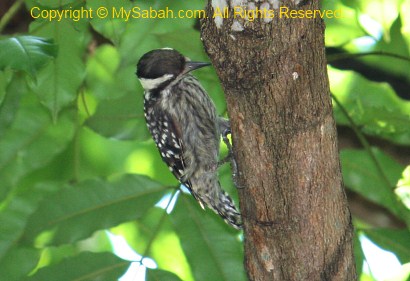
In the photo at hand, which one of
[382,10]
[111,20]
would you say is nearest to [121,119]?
[111,20]

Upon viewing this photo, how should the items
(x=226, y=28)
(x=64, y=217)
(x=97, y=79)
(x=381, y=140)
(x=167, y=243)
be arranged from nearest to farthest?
(x=226, y=28) < (x=64, y=217) < (x=167, y=243) < (x=97, y=79) < (x=381, y=140)

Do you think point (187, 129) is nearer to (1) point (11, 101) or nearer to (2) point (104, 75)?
(2) point (104, 75)

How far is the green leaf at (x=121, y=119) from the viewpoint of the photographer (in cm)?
407

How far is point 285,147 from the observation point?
282 cm

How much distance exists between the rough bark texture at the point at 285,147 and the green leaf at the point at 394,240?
0.70m

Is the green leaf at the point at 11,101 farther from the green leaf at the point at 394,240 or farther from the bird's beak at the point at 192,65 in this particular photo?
the green leaf at the point at 394,240

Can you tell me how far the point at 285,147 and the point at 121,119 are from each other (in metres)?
1.48

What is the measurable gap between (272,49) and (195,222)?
1344 millimetres

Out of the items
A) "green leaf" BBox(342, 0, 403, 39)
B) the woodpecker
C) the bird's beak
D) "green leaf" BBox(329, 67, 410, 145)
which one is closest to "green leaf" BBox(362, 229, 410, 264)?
"green leaf" BBox(329, 67, 410, 145)

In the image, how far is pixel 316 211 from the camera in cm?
297

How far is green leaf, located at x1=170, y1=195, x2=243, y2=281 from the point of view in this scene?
12.1 ft

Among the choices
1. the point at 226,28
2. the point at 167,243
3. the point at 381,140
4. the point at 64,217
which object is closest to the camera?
the point at 226,28

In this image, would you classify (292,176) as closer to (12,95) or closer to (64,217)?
(64,217)

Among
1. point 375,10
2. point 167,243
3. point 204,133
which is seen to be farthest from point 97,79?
point 375,10
